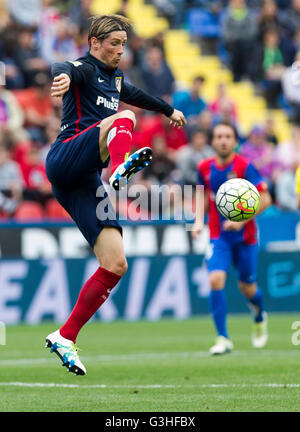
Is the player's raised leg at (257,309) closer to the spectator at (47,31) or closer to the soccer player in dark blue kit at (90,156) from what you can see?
the soccer player in dark blue kit at (90,156)

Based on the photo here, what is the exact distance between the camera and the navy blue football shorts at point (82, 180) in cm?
743

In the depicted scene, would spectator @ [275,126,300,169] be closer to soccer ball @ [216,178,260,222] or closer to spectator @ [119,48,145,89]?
spectator @ [119,48,145,89]

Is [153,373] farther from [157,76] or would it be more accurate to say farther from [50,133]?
[157,76]

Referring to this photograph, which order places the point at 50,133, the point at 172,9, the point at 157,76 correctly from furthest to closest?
the point at 172,9, the point at 157,76, the point at 50,133

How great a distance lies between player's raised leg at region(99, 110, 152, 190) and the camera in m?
6.80

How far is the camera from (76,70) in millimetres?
7375

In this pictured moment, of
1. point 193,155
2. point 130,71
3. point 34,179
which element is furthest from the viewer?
point 130,71

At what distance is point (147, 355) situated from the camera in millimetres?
10938

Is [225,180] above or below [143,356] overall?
above

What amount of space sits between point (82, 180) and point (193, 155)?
9890mm

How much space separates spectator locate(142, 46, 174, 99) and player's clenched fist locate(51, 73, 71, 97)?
40.7 feet

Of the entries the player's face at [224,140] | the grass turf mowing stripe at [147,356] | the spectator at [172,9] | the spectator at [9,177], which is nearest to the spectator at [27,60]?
the spectator at [9,177]

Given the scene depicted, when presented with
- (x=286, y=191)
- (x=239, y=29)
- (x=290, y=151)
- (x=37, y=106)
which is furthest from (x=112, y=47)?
(x=239, y=29)

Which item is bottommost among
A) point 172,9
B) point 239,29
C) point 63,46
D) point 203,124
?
point 203,124
